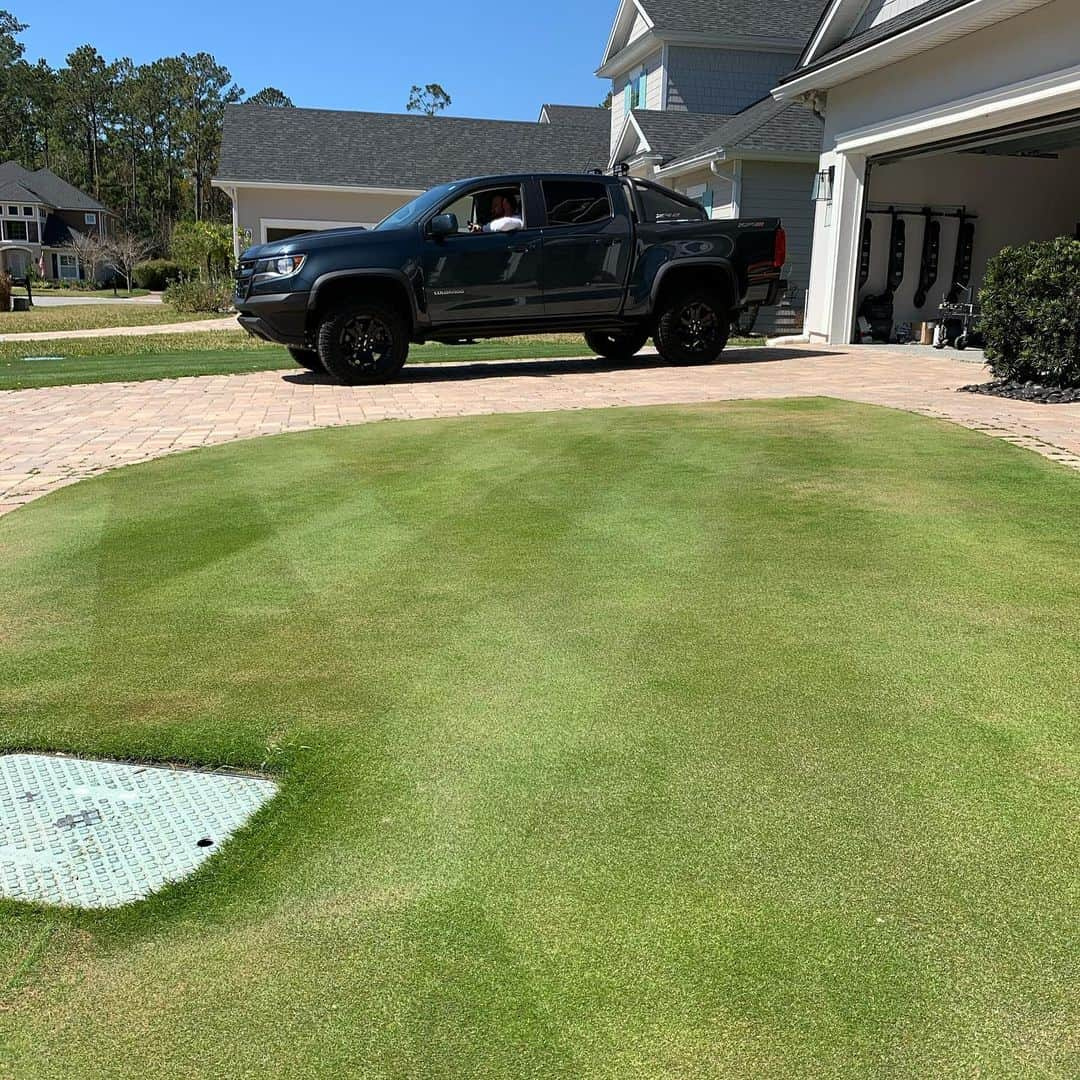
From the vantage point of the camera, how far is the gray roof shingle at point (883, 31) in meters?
12.5

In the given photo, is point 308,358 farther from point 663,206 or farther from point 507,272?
point 663,206

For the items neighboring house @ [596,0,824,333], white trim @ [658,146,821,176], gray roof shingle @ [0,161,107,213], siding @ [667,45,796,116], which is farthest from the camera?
gray roof shingle @ [0,161,107,213]

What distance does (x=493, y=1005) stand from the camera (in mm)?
2031

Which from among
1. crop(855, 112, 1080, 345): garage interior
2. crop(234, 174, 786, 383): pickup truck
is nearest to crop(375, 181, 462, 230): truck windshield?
crop(234, 174, 786, 383): pickup truck

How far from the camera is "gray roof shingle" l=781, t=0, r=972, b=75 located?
41.1ft

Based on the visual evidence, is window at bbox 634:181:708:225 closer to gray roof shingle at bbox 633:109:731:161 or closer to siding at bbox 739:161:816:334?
siding at bbox 739:161:816:334

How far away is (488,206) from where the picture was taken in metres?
11.8

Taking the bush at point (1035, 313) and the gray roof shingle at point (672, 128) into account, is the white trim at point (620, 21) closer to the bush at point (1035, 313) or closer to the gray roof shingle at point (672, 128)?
the gray roof shingle at point (672, 128)

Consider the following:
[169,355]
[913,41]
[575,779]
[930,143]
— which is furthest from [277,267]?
[575,779]

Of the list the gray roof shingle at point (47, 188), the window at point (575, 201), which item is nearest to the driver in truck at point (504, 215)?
the window at point (575, 201)

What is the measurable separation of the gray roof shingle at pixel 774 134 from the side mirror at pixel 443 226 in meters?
9.76

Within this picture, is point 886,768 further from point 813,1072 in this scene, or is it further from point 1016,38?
point 1016,38

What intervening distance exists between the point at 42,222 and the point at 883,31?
7106cm

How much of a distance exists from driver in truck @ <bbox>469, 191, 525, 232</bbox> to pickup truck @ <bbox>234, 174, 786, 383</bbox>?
1 centimetres
